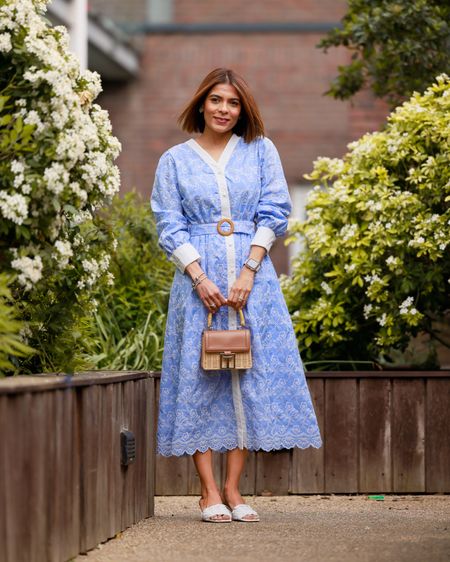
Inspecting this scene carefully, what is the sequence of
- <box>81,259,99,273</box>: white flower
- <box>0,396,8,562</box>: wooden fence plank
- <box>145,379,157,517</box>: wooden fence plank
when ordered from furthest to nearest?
<box>145,379,157,517</box>: wooden fence plank, <box>81,259,99,273</box>: white flower, <box>0,396,8,562</box>: wooden fence plank

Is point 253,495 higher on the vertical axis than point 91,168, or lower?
lower

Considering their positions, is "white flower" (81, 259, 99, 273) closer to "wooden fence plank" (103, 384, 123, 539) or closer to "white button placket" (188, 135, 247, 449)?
"wooden fence plank" (103, 384, 123, 539)

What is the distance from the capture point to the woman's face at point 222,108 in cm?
588

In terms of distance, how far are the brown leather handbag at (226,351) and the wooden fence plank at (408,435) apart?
1.69 metres

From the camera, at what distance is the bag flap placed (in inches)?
220

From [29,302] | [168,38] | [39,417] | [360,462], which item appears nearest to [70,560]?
[39,417]

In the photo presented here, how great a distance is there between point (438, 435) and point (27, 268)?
9.73 ft

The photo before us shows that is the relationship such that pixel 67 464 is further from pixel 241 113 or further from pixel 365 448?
pixel 365 448

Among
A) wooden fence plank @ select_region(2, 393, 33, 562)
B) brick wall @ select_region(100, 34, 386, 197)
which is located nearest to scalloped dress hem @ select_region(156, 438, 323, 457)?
wooden fence plank @ select_region(2, 393, 33, 562)

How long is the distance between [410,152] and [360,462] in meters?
1.63

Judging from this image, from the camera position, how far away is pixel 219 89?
5.89 metres

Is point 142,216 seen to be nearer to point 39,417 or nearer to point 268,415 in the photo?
point 268,415

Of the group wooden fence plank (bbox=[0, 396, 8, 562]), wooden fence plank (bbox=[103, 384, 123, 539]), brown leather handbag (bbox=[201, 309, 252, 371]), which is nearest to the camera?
wooden fence plank (bbox=[0, 396, 8, 562])

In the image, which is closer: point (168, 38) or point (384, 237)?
point (384, 237)
